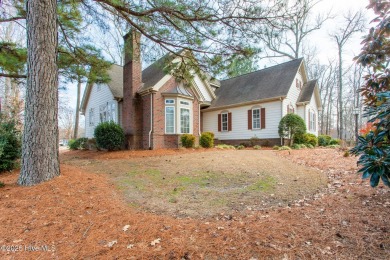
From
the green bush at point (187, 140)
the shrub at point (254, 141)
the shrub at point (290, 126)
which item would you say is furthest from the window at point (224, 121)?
the green bush at point (187, 140)

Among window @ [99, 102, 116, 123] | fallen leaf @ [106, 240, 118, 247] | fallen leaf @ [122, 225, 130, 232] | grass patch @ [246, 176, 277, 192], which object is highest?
window @ [99, 102, 116, 123]

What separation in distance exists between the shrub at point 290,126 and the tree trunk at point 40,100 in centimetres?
1216

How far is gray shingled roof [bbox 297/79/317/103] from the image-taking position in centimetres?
1486

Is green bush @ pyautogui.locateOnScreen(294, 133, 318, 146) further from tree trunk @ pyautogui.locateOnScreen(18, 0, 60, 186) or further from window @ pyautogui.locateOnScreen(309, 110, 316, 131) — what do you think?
tree trunk @ pyautogui.locateOnScreen(18, 0, 60, 186)

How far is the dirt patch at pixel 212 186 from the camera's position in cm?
347

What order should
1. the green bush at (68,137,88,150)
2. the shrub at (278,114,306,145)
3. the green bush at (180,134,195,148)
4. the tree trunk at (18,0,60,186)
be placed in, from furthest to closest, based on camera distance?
the green bush at (68,137,88,150)
the shrub at (278,114,306,145)
the green bush at (180,134,195,148)
the tree trunk at (18,0,60,186)

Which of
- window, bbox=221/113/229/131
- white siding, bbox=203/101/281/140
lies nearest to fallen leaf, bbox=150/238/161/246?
white siding, bbox=203/101/281/140

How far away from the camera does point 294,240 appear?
2.34 m

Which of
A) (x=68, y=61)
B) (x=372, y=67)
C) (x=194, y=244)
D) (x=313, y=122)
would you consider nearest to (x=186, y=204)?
(x=194, y=244)

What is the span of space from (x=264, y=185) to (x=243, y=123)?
11.1 m

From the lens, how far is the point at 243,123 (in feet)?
50.0

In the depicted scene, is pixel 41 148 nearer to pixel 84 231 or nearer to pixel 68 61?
pixel 84 231

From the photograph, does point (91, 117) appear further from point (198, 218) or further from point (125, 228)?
point (198, 218)

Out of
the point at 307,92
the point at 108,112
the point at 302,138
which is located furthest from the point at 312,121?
the point at 108,112
